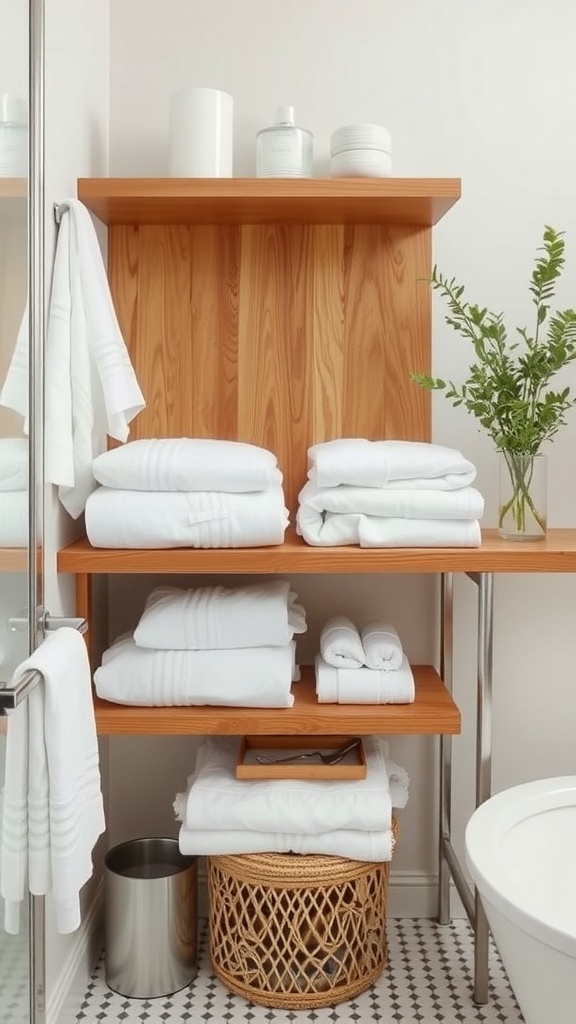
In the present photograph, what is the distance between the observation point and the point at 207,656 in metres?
1.90

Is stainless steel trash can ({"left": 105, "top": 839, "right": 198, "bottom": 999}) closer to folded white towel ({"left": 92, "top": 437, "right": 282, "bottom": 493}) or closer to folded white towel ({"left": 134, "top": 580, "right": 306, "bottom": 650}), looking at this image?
folded white towel ({"left": 134, "top": 580, "right": 306, "bottom": 650})

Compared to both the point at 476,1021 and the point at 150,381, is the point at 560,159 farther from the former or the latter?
the point at 476,1021

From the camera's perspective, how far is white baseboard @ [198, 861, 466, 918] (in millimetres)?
2336

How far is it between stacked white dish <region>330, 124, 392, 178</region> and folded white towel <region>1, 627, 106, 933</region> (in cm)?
113

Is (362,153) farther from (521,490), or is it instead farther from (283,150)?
(521,490)

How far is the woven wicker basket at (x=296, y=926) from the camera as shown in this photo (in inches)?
75.5

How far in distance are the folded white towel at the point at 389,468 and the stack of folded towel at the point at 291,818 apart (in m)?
0.58

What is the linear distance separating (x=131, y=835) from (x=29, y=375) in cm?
130

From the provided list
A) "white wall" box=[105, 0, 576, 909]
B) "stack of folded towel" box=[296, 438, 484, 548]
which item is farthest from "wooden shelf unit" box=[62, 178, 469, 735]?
"stack of folded towel" box=[296, 438, 484, 548]

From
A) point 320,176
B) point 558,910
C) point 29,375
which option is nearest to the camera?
point 29,375

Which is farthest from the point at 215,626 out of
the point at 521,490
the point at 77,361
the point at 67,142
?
the point at 67,142

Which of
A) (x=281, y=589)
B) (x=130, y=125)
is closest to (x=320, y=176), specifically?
(x=130, y=125)

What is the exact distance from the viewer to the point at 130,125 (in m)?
2.23

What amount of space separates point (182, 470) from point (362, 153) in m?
0.73
